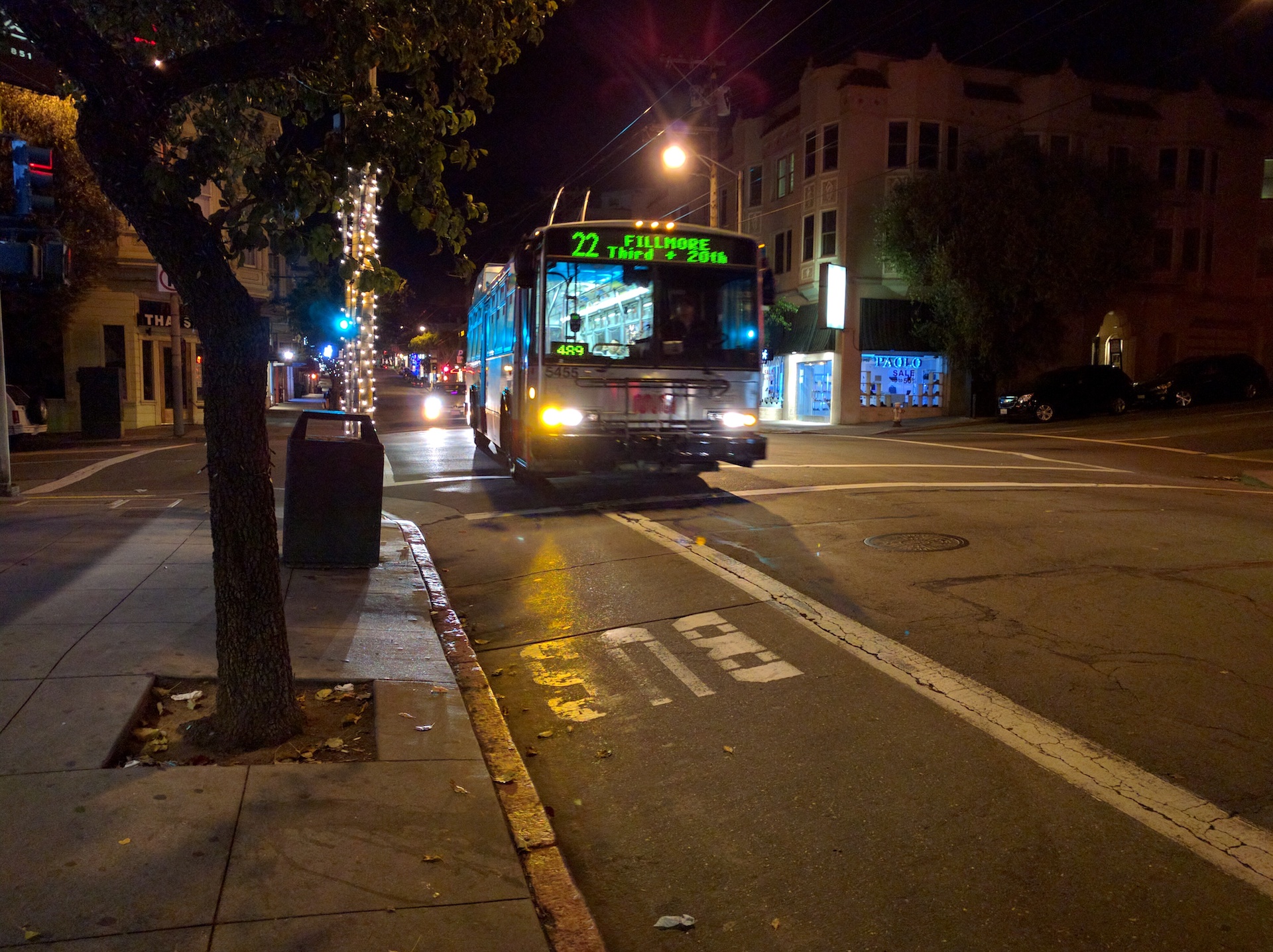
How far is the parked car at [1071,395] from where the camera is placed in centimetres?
3048

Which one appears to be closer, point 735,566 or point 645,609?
point 645,609

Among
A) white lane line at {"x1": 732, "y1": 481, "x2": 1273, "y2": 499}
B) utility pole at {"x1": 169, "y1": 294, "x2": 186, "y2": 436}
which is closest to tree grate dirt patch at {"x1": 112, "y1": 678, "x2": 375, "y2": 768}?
white lane line at {"x1": 732, "y1": 481, "x2": 1273, "y2": 499}

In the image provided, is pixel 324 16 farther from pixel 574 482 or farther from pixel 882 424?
pixel 882 424

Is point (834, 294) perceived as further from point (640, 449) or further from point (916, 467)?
point (640, 449)

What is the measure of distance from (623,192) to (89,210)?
40262 mm

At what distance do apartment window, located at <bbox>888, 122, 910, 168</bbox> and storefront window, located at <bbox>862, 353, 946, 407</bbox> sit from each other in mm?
6585

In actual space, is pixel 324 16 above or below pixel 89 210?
below

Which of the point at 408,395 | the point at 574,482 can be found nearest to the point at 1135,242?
the point at 574,482

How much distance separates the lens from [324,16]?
5230mm

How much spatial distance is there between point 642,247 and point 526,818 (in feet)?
31.2

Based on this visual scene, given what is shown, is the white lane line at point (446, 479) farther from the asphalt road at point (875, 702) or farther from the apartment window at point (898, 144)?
the apartment window at point (898, 144)


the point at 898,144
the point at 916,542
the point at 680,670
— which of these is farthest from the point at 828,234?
the point at 680,670

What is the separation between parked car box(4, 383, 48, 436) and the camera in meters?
21.6

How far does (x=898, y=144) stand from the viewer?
113 ft
